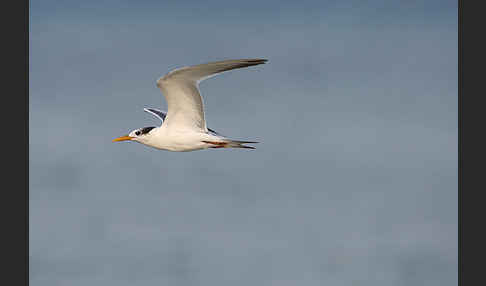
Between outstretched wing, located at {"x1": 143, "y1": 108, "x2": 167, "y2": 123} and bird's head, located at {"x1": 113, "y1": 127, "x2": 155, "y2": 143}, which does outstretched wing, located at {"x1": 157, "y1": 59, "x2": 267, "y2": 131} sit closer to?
bird's head, located at {"x1": 113, "y1": 127, "x2": 155, "y2": 143}

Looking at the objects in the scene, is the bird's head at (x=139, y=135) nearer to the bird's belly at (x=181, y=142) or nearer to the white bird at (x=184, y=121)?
the white bird at (x=184, y=121)

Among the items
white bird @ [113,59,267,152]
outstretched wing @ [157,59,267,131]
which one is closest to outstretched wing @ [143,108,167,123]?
white bird @ [113,59,267,152]

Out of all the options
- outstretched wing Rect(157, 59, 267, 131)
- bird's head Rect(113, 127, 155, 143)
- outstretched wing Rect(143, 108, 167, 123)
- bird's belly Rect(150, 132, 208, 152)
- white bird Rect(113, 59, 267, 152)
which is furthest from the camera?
outstretched wing Rect(143, 108, 167, 123)

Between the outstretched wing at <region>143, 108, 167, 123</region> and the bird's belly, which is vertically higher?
the outstretched wing at <region>143, 108, 167, 123</region>

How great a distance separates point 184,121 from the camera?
12.6 metres

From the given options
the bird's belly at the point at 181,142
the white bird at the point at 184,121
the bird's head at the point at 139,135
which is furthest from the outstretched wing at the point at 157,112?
the bird's belly at the point at 181,142

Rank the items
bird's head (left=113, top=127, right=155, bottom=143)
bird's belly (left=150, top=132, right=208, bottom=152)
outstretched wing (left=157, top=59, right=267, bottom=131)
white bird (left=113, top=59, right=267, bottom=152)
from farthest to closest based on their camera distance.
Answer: bird's head (left=113, top=127, right=155, bottom=143), bird's belly (left=150, top=132, right=208, bottom=152), white bird (left=113, top=59, right=267, bottom=152), outstretched wing (left=157, top=59, right=267, bottom=131)

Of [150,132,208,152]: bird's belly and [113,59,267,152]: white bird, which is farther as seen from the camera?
[150,132,208,152]: bird's belly

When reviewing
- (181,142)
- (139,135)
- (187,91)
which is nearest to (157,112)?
(139,135)

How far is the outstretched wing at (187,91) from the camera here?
11.6 meters

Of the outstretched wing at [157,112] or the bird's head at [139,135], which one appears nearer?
the bird's head at [139,135]

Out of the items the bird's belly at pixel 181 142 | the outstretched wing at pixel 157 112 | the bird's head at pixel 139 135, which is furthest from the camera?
the outstretched wing at pixel 157 112

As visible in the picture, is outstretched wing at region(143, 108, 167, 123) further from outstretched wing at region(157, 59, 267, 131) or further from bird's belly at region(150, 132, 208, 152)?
outstretched wing at region(157, 59, 267, 131)

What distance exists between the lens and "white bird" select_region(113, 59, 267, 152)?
12.0 meters
